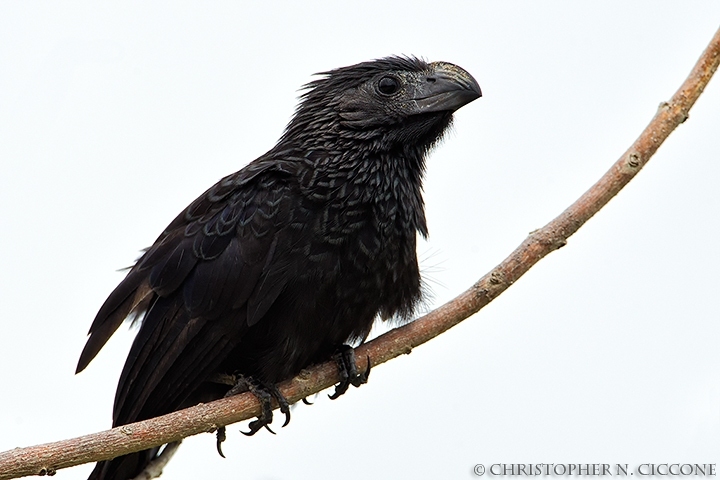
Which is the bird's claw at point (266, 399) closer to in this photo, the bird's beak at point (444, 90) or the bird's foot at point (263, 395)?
the bird's foot at point (263, 395)

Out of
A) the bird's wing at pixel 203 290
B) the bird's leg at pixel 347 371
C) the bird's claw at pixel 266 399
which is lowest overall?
the bird's claw at pixel 266 399

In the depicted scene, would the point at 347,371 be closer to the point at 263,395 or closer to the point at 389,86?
the point at 263,395

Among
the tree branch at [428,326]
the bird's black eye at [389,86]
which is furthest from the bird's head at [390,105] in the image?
the tree branch at [428,326]

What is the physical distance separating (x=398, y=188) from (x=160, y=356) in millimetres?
1617

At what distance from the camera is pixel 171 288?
Result: 196 inches

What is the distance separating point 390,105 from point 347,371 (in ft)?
5.14

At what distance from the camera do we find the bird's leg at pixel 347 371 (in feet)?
16.1

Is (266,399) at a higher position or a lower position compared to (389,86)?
lower

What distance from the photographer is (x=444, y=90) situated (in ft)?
17.1

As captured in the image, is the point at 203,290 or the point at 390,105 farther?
the point at 390,105

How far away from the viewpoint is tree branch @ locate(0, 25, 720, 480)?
3.80 m

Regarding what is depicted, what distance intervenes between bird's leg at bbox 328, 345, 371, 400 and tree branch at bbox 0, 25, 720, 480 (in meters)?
0.10

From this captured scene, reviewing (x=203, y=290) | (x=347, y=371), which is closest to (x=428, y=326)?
(x=347, y=371)

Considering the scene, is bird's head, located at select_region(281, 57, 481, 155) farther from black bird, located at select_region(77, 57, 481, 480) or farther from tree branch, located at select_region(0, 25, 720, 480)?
tree branch, located at select_region(0, 25, 720, 480)
